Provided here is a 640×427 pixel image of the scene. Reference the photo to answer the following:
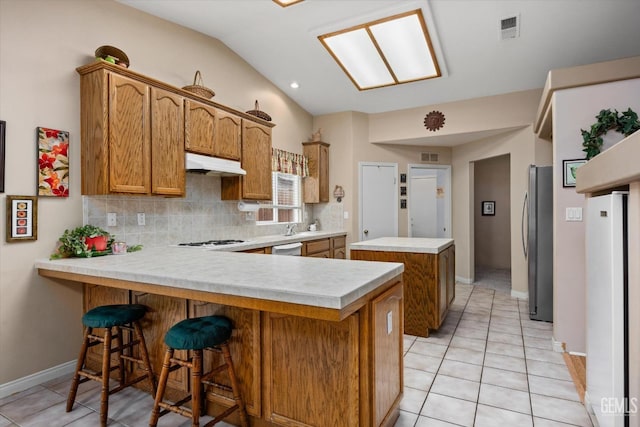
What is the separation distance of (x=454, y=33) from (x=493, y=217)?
4.95 metres

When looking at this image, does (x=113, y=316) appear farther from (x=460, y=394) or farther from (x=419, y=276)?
(x=419, y=276)

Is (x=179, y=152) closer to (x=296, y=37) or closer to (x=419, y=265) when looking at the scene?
(x=296, y=37)

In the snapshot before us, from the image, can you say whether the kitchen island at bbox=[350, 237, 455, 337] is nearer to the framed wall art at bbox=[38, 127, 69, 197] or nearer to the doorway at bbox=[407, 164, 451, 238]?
A: the framed wall art at bbox=[38, 127, 69, 197]

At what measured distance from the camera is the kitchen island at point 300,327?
151cm

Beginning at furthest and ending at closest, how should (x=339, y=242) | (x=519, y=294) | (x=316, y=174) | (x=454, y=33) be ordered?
1. (x=316, y=174)
2. (x=339, y=242)
3. (x=519, y=294)
4. (x=454, y=33)

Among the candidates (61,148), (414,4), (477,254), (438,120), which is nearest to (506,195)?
(477,254)

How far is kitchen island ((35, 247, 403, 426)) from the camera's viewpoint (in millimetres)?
1506

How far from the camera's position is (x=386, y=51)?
13.7 feet

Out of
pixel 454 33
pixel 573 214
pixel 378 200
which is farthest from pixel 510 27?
pixel 378 200

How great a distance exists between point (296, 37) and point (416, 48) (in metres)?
1.43

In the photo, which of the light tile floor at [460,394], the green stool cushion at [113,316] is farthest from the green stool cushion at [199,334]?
the light tile floor at [460,394]

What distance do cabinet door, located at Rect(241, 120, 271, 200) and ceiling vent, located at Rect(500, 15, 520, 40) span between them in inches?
113

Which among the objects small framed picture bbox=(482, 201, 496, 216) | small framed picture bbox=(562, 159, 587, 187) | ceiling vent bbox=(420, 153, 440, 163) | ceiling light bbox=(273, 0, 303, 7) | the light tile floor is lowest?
the light tile floor

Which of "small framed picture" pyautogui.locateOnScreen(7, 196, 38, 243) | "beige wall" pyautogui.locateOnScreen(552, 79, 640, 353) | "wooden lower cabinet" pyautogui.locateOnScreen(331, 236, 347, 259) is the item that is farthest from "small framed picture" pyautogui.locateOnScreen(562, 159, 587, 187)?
"small framed picture" pyautogui.locateOnScreen(7, 196, 38, 243)
